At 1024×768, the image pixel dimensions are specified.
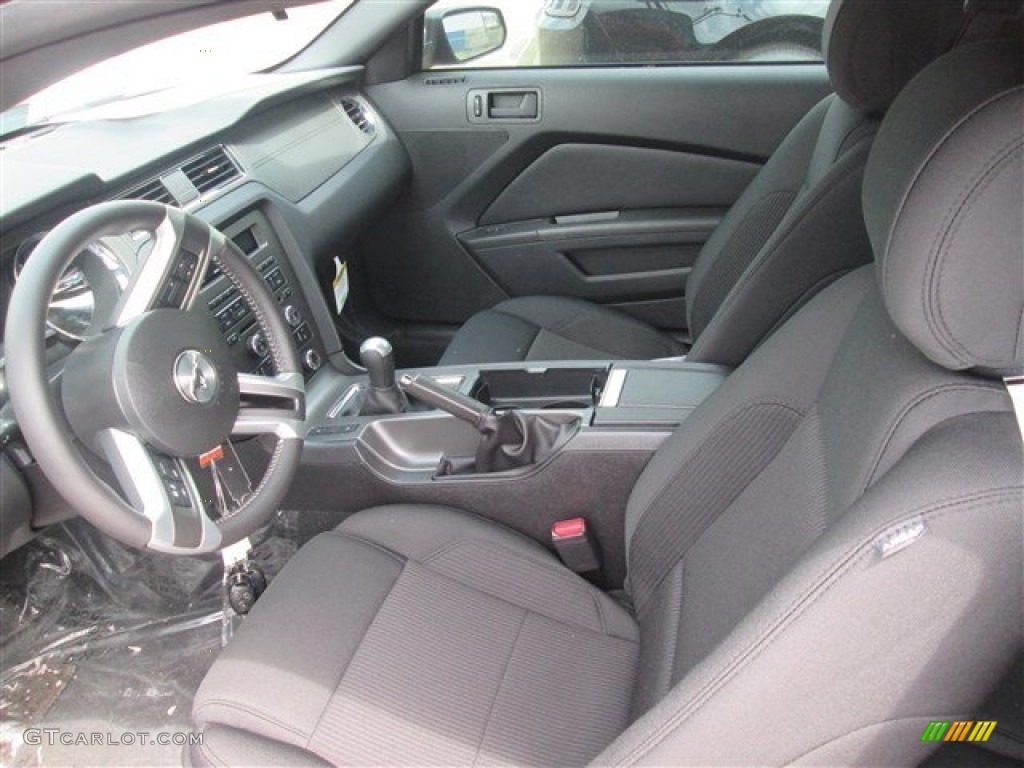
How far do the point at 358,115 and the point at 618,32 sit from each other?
2.13ft

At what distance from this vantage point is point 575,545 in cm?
136

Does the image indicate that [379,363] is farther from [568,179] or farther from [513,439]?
[568,179]

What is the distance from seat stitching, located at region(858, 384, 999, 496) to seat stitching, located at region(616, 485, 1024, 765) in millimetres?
110

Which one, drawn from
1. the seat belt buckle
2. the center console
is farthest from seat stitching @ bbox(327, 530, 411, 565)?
the seat belt buckle

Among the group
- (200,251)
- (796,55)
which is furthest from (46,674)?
(796,55)

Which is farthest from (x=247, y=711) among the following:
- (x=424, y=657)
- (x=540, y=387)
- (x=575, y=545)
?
(x=540, y=387)

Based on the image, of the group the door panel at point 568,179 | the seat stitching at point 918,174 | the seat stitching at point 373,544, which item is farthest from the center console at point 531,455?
the door panel at point 568,179

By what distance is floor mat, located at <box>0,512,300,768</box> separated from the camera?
147 cm

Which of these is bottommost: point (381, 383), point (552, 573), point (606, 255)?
point (606, 255)

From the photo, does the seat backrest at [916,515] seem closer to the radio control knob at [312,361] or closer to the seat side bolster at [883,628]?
the seat side bolster at [883,628]

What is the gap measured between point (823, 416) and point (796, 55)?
1381 millimetres

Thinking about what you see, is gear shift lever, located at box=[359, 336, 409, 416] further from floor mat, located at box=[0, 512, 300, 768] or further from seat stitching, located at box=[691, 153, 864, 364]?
seat stitching, located at box=[691, 153, 864, 364]

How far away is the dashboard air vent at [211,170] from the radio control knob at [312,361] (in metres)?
0.34

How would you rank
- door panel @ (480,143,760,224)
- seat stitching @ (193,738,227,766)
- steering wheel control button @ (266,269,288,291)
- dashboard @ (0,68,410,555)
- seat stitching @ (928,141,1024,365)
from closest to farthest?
1. seat stitching @ (928,141,1024,365)
2. seat stitching @ (193,738,227,766)
3. dashboard @ (0,68,410,555)
4. steering wheel control button @ (266,269,288,291)
5. door panel @ (480,143,760,224)
